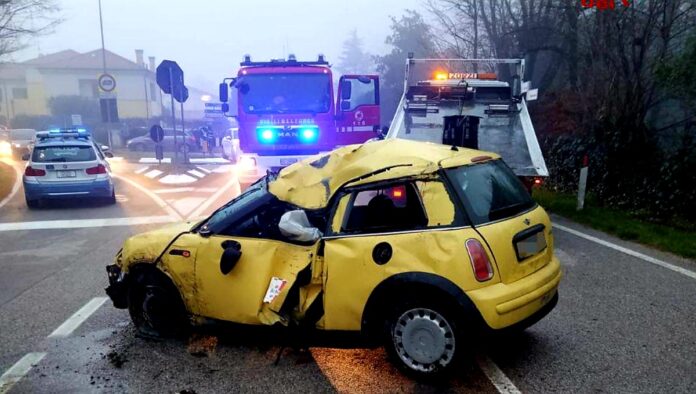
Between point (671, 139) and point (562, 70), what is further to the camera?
point (562, 70)

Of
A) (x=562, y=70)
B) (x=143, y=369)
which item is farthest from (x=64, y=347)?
(x=562, y=70)

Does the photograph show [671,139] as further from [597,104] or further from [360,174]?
[360,174]

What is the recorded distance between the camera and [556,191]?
42.4 feet

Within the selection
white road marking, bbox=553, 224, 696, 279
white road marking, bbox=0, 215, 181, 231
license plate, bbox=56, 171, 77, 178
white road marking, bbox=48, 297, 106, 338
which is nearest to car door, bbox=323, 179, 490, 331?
white road marking, bbox=48, 297, 106, 338

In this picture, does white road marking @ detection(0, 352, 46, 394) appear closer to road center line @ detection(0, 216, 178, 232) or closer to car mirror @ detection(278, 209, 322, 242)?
car mirror @ detection(278, 209, 322, 242)

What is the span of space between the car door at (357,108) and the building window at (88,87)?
171 ft

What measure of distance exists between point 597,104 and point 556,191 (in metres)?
→ 2.26

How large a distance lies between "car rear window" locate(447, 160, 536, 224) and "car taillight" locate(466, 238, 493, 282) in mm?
182

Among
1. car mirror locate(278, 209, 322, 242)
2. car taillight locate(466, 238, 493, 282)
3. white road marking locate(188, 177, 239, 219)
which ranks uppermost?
car mirror locate(278, 209, 322, 242)

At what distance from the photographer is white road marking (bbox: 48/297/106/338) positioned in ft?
15.9

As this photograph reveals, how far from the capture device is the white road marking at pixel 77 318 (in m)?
4.84

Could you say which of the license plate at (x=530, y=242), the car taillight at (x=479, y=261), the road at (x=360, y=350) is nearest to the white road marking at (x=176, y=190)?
the road at (x=360, y=350)

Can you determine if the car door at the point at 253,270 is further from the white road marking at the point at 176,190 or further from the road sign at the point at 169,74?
the road sign at the point at 169,74

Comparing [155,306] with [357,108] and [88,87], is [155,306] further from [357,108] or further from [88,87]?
[88,87]
